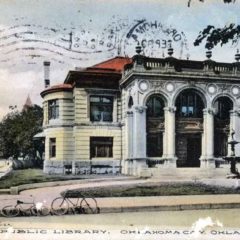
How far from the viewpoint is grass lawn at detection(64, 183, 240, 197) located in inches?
160

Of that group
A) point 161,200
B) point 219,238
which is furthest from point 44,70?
point 219,238

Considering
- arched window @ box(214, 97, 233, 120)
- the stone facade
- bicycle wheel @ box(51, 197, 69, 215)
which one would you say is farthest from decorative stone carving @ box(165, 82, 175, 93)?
bicycle wheel @ box(51, 197, 69, 215)

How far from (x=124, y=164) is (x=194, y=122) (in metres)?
0.59

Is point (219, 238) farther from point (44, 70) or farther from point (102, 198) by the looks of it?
point (44, 70)

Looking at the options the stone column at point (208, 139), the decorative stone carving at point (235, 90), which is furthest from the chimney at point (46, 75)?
the decorative stone carving at point (235, 90)

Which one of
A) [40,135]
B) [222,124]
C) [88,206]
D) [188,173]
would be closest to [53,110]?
[40,135]

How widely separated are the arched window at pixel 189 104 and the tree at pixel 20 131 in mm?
1005

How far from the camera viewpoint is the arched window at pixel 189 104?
14.1 ft

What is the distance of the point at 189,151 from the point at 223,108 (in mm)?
414

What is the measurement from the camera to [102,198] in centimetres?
402

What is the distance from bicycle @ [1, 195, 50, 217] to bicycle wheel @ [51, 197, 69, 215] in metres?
0.05

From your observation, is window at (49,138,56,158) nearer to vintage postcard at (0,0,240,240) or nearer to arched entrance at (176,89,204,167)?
vintage postcard at (0,0,240,240)

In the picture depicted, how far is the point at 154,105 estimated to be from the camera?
4406 millimetres

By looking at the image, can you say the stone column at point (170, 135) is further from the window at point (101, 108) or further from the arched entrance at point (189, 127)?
the window at point (101, 108)
